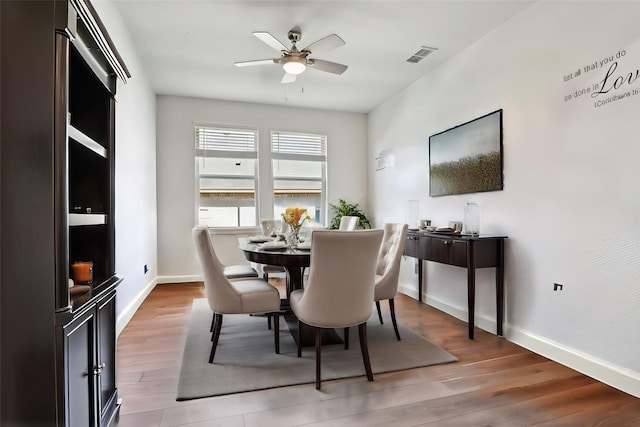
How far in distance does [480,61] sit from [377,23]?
1118 millimetres

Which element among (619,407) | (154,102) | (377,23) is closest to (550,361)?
(619,407)

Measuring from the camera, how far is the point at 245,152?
537 cm

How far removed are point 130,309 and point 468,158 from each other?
3.73 metres

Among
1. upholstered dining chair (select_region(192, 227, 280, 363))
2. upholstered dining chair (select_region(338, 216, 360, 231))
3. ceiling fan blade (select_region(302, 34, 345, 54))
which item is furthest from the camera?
upholstered dining chair (select_region(338, 216, 360, 231))

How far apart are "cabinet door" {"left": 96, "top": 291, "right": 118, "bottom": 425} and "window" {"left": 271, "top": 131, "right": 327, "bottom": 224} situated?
12.8 feet

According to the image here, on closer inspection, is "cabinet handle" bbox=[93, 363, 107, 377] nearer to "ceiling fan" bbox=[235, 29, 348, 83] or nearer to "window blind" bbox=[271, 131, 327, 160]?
"ceiling fan" bbox=[235, 29, 348, 83]

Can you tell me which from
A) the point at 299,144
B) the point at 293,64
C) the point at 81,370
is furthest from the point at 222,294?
the point at 299,144

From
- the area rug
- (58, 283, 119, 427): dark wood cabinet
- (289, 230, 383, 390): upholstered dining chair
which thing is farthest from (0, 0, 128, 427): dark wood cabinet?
(289, 230, 383, 390): upholstered dining chair

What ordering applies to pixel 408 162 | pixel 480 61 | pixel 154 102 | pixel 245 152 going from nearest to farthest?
1. pixel 480 61
2. pixel 408 162
3. pixel 154 102
4. pixel 245 152

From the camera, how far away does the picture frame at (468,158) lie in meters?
3.01

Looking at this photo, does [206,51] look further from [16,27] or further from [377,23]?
[16,27]

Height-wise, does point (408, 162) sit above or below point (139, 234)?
above

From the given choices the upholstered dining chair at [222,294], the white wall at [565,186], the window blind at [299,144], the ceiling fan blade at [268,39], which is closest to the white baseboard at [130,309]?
the upholstered dining chair at [222,294]

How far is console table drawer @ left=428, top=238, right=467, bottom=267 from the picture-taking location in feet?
9.27
